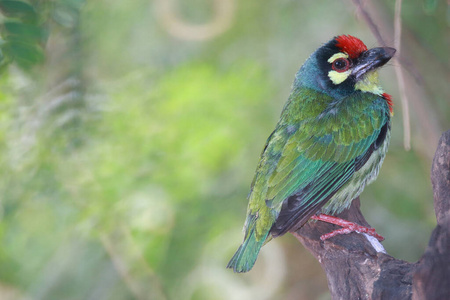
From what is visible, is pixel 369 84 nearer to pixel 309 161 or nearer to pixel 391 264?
pixel 309 161

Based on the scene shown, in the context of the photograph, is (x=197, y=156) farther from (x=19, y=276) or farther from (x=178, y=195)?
(x=19, y=276)

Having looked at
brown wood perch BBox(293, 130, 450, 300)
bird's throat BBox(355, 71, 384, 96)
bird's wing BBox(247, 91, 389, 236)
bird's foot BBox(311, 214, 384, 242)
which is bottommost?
brown wood perch BBox(293, 130, 450, 300)

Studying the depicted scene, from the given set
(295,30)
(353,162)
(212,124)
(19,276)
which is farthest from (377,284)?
(19,276)

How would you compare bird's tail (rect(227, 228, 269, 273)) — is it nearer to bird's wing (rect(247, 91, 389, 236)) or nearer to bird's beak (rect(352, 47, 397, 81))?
bird's wing (rect(247, 91, 389, 236))

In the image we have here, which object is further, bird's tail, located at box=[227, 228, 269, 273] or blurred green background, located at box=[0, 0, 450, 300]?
blurred green background, located at box=[0, 0, 450, 300]

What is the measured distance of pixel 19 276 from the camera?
5.36 m

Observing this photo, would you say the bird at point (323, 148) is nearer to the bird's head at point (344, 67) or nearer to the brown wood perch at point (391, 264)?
the bird's head at point (344, 67)

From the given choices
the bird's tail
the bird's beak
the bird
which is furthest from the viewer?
the bird's beak

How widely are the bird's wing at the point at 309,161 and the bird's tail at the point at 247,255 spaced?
0.06 m

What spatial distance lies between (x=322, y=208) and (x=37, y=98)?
2107 millimetres

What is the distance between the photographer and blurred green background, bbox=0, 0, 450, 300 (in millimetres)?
4336

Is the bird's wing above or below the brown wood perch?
above

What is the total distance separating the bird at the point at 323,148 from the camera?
10.9ft

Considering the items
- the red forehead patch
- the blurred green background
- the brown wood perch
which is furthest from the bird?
the blurred green background
